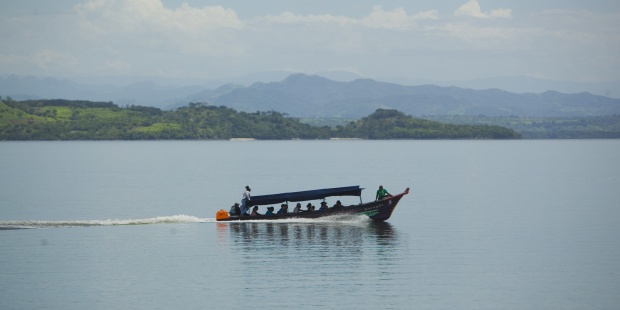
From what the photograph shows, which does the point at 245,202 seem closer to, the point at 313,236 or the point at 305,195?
the point at 305,195

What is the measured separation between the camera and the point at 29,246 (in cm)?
5088

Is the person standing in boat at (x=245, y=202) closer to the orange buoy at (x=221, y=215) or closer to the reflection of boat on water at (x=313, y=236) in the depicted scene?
the reflection of boat on water at (x=313, y=236)

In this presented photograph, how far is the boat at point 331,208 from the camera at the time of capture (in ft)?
195

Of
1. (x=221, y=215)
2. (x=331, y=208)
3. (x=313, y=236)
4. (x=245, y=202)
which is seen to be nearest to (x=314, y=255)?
(x=313, y=236)

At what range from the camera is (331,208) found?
2347 inches

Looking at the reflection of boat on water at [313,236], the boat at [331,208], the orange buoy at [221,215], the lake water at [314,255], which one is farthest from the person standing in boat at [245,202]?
the orange buoy at [221,215]

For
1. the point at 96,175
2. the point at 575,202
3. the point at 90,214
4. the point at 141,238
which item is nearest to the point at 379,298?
the point at 141,238

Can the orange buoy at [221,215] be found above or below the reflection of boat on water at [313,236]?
above

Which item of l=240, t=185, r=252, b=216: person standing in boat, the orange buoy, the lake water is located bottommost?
the lake water

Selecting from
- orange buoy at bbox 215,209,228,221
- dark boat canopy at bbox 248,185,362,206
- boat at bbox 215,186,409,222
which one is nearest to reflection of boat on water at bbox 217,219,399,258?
boat at bbox 215,186,409,222

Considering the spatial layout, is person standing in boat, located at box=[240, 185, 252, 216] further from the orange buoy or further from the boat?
the orange buoy

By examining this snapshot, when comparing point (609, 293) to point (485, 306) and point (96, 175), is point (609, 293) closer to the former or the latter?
point (485, 306)

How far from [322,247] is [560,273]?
44.5ft

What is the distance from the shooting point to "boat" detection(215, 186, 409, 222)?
5938 centimetres
